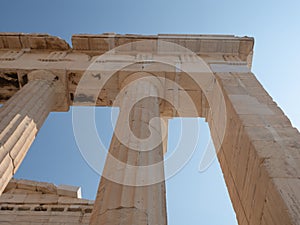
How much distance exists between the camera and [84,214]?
14.4m

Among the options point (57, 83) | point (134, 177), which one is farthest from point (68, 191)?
point (134, 177)

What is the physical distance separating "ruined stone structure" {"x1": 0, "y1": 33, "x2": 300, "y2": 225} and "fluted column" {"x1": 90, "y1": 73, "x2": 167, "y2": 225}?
0.09 ft

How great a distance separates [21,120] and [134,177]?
4.67 meters

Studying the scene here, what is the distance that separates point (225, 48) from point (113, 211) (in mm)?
10551

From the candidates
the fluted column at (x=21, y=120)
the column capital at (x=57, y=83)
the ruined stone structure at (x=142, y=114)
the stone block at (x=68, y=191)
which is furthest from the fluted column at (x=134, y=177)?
the stone block at (x=68, y=191)

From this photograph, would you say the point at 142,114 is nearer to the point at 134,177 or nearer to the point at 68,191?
the point at 134,177

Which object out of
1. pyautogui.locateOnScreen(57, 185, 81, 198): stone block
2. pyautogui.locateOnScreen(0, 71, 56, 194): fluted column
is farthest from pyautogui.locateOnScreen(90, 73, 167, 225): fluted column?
pyautogui.locateOnScreen(57, 185, 81, 198): stone block

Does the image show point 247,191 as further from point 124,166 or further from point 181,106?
point 181,106

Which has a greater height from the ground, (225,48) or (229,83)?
(225,48)

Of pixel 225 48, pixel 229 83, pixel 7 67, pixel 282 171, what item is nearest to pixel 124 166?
pixel 282 171

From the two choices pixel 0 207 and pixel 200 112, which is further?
pixel 0 207

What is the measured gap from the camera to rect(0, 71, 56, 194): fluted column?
8.98 meters

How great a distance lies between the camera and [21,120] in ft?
33.9

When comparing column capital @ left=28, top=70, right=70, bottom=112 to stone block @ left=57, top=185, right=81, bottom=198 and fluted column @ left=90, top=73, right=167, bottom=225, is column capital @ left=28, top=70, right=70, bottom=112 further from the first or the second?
stone block @ left=57, top=185, right=81, bottom=198
